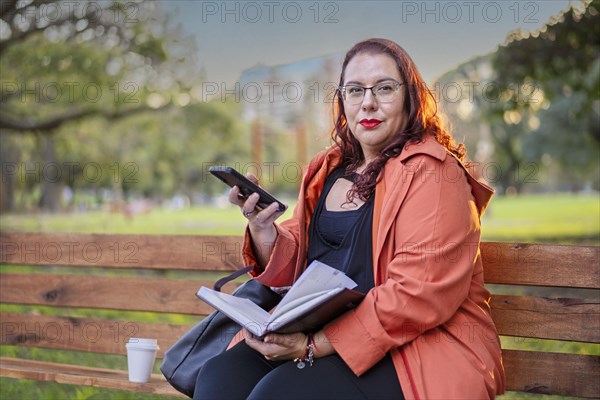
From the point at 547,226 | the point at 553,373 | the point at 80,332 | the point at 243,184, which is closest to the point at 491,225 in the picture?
the point at 547,226

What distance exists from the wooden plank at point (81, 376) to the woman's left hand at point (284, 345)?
1.08 metres

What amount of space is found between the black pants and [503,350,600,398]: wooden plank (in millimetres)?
1107

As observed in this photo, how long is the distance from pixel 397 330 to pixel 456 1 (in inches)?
130

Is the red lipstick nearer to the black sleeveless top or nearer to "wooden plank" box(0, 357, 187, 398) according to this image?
the black sleeveless top

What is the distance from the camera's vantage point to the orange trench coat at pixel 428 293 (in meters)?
2.39

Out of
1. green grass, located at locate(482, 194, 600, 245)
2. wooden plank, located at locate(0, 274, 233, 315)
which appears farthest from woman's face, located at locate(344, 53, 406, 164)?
green grass, located at locate(482, 194, 600, 245)

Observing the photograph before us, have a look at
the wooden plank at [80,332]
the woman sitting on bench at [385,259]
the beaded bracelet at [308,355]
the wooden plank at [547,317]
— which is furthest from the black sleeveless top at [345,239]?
the wooden plank at [80,332]

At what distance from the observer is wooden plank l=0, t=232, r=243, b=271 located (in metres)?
3.92

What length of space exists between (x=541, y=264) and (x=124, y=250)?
2.12m

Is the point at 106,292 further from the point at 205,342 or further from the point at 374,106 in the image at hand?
the point at 374,106

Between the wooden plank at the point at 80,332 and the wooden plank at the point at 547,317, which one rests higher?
the wooden plank at the point at 547,317

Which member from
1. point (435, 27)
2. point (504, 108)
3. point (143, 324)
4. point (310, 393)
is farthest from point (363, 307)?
point (504, 108)

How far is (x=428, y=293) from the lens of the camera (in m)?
2.40

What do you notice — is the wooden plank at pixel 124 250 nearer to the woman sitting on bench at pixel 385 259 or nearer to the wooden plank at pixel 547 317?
the woman sitting on bench at pixel 385 259
